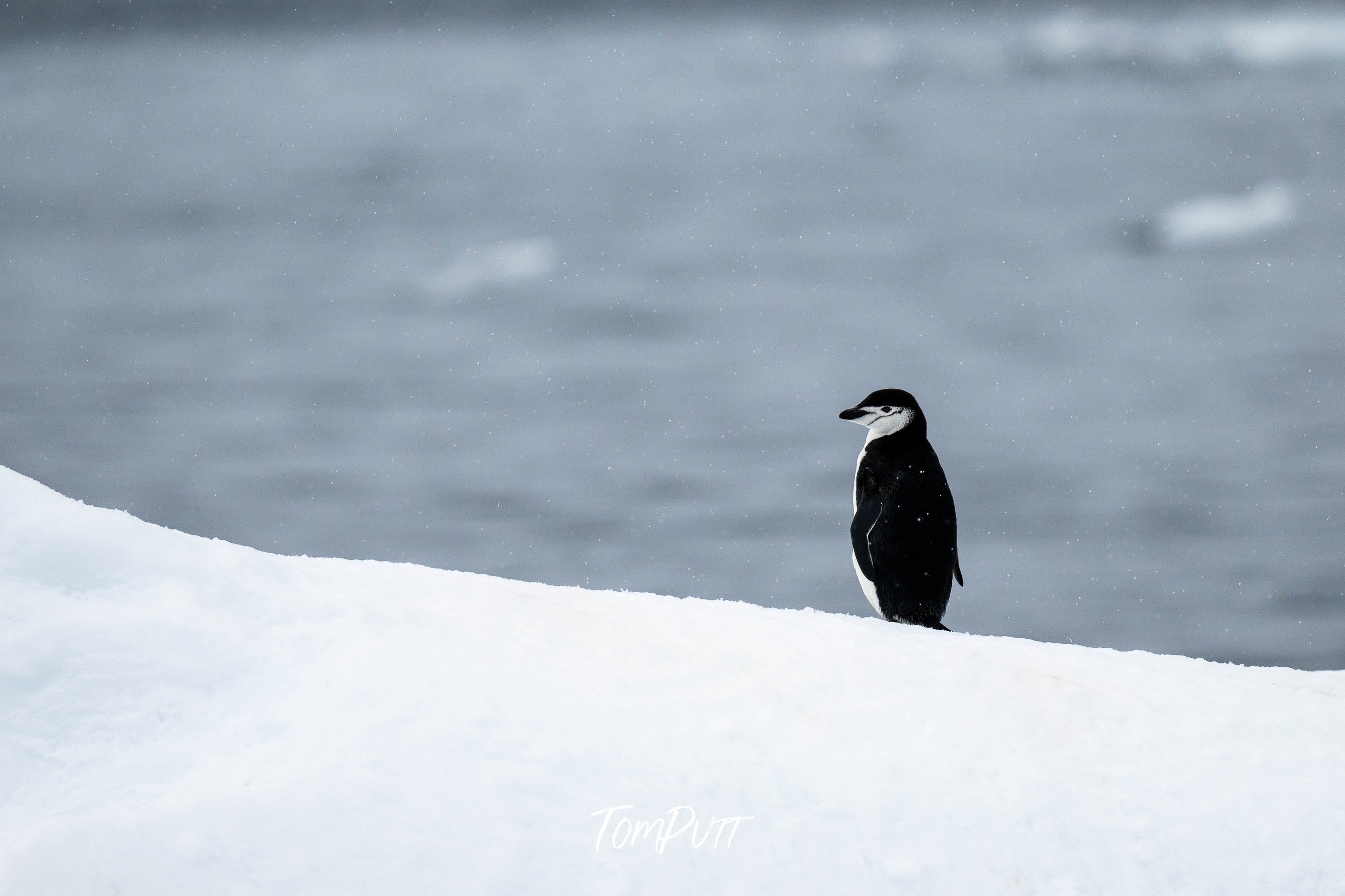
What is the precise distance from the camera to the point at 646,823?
1.39 meters

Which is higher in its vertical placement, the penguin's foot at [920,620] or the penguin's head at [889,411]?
the penguin's head at [889,411]

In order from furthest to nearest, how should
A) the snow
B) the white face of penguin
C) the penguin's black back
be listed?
the white face of penguin → the penguin's black back → the snow

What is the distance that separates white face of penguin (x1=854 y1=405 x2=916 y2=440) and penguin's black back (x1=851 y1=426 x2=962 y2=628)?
9 cm

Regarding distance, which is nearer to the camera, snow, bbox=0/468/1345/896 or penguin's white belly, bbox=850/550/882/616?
snow, bbox=0/468/1345/896

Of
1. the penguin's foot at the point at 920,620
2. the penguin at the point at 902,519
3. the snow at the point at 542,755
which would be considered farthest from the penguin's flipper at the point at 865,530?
the snow at the point at 542,755

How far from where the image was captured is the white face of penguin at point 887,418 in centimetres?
362

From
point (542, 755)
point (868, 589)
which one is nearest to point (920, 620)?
point (868, 589)

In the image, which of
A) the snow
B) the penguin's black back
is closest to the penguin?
the penguin's black back

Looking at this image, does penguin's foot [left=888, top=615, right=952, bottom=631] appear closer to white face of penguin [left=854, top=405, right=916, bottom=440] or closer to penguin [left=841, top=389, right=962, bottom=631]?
penguin [left=841, top=389, right=962, bottom=631]

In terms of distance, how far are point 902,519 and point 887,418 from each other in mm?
397

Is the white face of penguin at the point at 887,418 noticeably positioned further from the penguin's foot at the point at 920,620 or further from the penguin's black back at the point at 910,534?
the penguin's foot at the point at 920,620

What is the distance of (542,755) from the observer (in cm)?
145

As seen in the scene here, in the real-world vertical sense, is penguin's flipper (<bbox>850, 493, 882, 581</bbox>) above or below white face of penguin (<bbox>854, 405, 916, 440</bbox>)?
below

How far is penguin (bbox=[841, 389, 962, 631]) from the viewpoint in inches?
137
